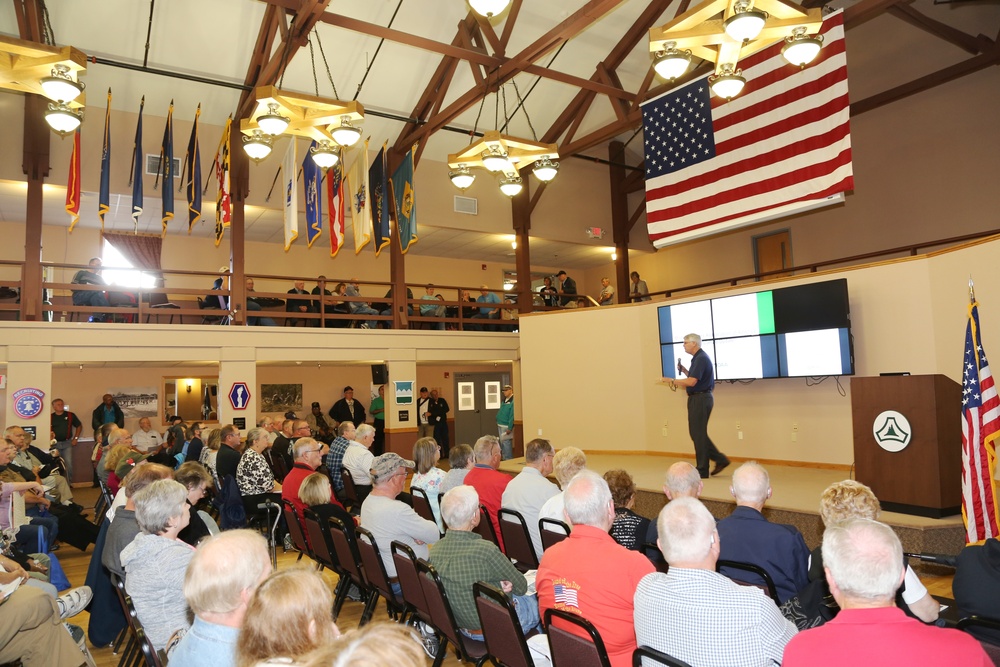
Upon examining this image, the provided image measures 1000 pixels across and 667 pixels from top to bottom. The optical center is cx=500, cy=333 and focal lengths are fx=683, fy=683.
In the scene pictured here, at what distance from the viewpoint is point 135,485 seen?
159 inches

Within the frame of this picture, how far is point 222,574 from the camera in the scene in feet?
7.13

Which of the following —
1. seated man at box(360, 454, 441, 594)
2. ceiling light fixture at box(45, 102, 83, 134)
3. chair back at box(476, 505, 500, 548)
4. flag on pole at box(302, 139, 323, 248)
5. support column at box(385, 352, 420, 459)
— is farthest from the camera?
support column at box(385, 352, 420, 459)

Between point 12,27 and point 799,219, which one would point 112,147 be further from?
point 799,219

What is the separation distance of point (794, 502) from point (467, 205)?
379 inches

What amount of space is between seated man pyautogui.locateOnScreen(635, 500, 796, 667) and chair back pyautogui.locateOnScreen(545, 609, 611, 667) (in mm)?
168

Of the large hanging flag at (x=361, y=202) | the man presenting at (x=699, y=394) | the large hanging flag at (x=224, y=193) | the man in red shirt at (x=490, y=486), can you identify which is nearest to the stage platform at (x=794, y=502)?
the man presenting at (x=699, y=394)

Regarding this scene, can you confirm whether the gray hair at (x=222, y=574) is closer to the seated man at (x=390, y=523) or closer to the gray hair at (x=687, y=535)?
the gray hair at (x=687, y=535)

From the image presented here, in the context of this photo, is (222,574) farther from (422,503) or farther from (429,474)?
(429,474)

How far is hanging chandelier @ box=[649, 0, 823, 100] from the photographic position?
6.41 meters

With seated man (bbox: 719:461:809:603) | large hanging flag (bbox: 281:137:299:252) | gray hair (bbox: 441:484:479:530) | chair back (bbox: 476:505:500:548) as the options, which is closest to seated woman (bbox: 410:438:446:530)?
chair back (bbox: 476:505:500:548)

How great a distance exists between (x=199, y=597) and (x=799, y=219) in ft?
44.3

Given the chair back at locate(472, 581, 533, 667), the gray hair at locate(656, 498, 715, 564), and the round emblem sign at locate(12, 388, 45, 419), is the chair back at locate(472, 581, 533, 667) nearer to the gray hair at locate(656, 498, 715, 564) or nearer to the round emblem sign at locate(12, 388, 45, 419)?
the gray hair at locate(656, 498, 715, 564)

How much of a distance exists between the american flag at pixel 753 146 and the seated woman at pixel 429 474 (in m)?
5.39

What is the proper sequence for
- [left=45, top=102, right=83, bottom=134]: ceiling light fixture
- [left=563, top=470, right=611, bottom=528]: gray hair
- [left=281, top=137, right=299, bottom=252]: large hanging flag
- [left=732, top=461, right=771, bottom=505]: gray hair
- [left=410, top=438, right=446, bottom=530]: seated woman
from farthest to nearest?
[left=281, top=137, right=299, bottom=252]: large hanging flag, [left=45, top=102, right=83, bottom=134]: ceiling light fixture, [left=410, top=438, right=446, bottom=530]: seated woman, [left=732, top=461, right=771, bottom=505]: gray hair, [left=563, top=470, right=611, bottom=528]: gray hair
